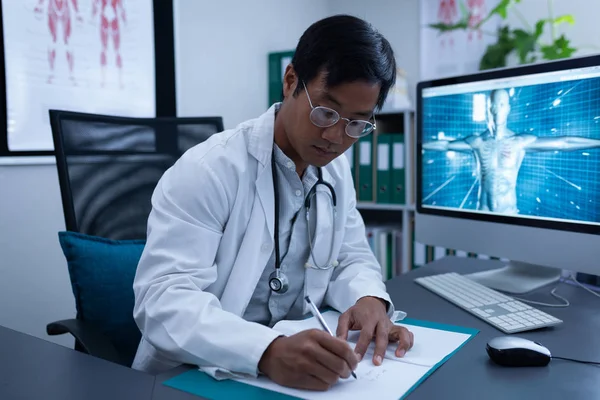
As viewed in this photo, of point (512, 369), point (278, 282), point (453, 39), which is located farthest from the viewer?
point (453, 39)

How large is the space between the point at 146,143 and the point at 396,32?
207 cm

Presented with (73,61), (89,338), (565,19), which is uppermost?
(565,19)

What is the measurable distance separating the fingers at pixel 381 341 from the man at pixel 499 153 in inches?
21.3

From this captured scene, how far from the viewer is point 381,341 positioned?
875 mm

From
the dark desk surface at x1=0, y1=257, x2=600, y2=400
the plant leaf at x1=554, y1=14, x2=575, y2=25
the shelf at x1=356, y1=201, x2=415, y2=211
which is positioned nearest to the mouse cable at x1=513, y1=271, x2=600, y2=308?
the dark desk surface at x1=0, y1=257, x2=600, y2=400

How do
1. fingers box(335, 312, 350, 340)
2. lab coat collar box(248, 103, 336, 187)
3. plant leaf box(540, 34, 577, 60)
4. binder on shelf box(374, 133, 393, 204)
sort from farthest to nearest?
1. binder on shelf box(374, 133, 393, 204)
2. plant leaf box(540, 34, 577, 60)
3. lab coat collar box(248, 103, 336, 187)
4. fingers box(335, 312, 350, 340)

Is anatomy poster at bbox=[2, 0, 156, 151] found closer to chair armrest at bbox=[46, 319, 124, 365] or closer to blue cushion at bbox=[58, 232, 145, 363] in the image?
blue cushion at bbox=[58, 232, 145, 363]

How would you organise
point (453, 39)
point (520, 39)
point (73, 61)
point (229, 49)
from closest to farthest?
point (73, 61) < point (520, 39) < point (229, 49) < point (453, 39)

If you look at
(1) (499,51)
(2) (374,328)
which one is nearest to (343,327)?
(2) (374,328)

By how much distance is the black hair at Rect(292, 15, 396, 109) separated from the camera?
3.06ft

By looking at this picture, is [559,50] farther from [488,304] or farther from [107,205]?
[107,205]

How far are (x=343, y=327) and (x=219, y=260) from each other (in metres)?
0.27

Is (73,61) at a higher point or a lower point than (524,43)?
lower

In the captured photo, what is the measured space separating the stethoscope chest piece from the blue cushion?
37 centimetres
